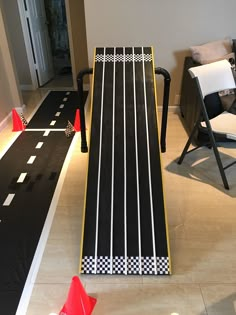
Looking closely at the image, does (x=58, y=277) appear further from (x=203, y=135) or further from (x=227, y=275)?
(x=203, y=135)

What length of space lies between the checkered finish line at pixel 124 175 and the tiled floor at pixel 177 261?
93 millimetres

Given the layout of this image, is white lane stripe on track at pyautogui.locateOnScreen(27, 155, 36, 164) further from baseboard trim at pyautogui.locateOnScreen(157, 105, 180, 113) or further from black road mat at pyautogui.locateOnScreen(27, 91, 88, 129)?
baseboard trim at pyautogui.locateOnScreen(157, 105, 180, 113)

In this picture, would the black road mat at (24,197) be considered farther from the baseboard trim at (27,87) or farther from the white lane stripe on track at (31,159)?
the baseboard trim at (27,87)

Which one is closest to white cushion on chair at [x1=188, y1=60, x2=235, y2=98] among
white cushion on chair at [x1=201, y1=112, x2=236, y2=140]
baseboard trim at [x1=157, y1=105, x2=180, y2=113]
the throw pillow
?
white cushion on chair at [x1=201, y1=112, x2=236, y2=140]

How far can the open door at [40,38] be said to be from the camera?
4.01 meters

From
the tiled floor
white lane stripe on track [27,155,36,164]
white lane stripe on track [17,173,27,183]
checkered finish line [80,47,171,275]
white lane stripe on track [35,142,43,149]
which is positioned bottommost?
the tiled floor

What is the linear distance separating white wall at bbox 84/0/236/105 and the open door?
1.65m

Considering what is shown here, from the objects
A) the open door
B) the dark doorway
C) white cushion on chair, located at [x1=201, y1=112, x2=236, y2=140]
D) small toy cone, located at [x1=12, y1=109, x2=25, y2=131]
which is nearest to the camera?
white cushion on chair, located at [x1=201, y1=112, x2=236, y2=140]

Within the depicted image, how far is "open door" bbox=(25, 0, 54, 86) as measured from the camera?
4.01 metres

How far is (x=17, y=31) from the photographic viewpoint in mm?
3945

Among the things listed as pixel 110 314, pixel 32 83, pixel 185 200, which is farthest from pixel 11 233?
pixel 32 83

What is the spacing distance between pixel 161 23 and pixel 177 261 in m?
2.52

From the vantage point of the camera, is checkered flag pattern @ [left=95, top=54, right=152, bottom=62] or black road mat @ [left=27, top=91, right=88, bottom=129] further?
black road mat @ [left=27, top=91, right=88, bottom=129]

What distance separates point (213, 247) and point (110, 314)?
0.75 metres
